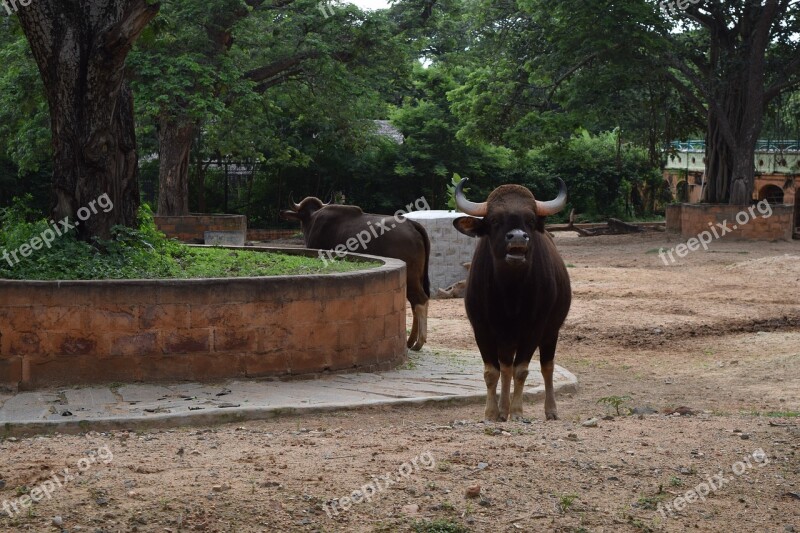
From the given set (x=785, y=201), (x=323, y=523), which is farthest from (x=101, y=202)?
(x=785, y=201)

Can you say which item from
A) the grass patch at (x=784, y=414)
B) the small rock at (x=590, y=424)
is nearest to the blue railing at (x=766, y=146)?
the grass patch at (x=784, y=414)

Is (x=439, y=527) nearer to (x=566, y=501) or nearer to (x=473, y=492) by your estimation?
(x=473, y=492)

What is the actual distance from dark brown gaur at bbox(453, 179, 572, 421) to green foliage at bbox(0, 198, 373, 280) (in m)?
2.54

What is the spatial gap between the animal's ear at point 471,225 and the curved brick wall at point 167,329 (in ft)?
5.84

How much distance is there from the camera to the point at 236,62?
2566 centimetres

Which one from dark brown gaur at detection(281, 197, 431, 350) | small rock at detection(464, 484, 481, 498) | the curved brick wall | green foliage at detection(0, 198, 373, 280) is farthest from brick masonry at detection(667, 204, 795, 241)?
small rock at detection(464, 484, 481, 498)

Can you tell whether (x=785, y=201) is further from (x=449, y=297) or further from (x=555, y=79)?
(x=449, y=297)

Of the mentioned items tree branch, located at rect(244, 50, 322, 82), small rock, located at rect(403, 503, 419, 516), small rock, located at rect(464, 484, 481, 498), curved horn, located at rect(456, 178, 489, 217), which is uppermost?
tree branch, located at rect(244, 50, 322, 82)

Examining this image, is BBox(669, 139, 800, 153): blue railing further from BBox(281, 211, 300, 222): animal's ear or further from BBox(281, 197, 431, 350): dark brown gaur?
BBox(281, 197, 431, 350): dark brown gaur

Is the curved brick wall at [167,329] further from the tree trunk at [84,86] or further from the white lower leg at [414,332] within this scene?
the white lower leg at [414,332]

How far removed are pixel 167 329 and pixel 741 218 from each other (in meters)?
23.2

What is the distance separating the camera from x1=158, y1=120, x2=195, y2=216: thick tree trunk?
26.0 meters

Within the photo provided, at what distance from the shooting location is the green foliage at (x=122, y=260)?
9727 millimetres

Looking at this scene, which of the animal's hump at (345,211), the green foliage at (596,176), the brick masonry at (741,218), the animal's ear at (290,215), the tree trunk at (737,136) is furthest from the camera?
the green foliage at (596,176)
